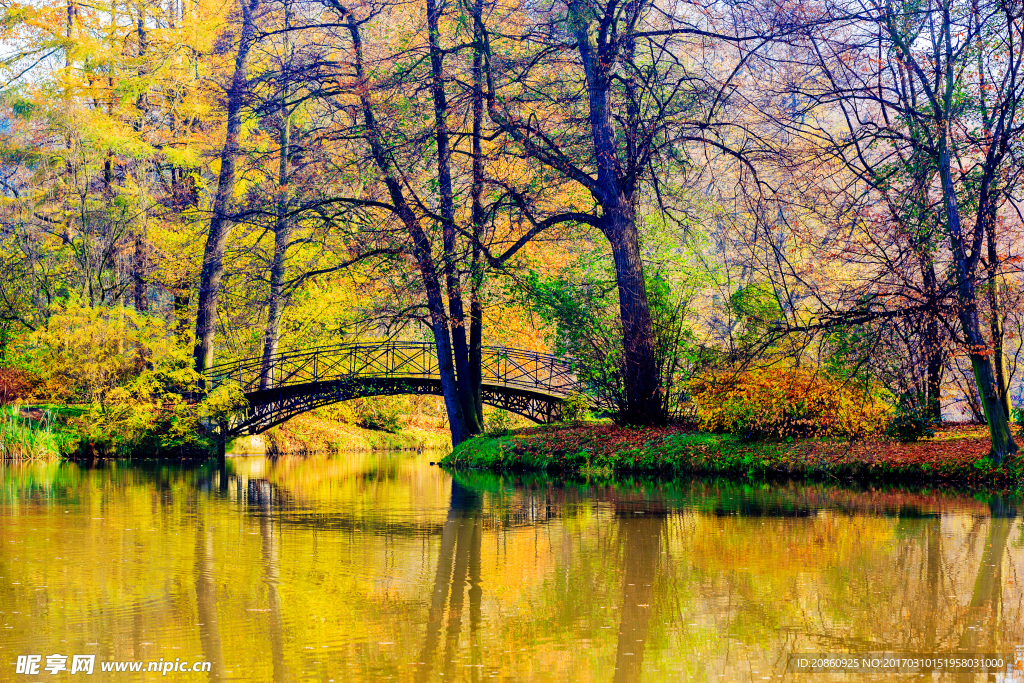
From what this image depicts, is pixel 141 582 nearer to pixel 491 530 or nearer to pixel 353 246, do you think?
pixel 491 530

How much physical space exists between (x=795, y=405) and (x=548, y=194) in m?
5.40

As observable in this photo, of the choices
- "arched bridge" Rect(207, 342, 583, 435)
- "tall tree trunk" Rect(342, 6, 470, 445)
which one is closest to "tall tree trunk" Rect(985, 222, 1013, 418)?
"tall tree trunk" Rect(342, 6, 470, 445)

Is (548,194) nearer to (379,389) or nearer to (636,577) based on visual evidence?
(379,389)

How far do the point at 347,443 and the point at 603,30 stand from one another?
17.1m

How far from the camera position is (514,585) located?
269 inches

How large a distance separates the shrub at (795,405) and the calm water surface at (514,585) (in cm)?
338

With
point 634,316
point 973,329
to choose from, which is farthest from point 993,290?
point 634,316

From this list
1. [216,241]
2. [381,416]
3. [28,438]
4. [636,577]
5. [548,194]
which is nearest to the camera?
[636,577]

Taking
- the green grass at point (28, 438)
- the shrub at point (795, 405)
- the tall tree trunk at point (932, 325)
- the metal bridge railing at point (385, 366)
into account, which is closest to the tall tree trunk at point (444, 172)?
the metal bridge railing at point (385, 366)

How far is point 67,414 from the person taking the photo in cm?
2325

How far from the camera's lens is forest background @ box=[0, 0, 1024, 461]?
14.0m

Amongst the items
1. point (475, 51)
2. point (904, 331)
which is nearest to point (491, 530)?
point (904, 331)

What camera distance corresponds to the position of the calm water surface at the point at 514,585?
4.99 m

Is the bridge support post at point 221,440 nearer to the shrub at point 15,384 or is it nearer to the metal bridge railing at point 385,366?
the metal bridge railing at point 385,366
